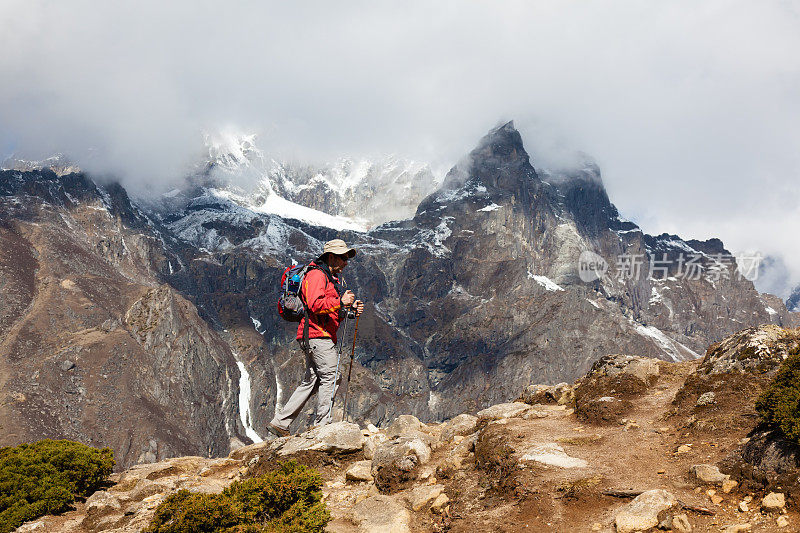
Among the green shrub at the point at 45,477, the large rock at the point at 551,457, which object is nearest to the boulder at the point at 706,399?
the large rock at the point at 551,457

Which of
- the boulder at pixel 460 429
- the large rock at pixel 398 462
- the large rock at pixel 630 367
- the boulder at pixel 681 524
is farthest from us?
the large rock at pixel 630 367

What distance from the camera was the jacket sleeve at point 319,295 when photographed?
1154 centimetres

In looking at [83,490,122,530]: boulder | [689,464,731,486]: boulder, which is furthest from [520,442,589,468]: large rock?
[83,490,122,530]: boulder

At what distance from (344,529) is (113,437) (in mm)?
215507

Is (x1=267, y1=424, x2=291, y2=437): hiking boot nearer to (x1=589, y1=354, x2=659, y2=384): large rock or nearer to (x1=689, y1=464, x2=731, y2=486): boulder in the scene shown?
(x1=689, y1=464, x2=731, y2=486): boulder

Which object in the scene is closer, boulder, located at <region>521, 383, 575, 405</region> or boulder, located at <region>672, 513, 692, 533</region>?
boulder, located at <region>672, 513, 692, 533</region>

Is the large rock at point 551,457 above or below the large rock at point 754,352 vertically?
below

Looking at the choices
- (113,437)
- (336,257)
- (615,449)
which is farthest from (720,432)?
(113,437)

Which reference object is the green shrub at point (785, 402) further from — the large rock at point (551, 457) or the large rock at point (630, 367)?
the large rock at point (630, 367)

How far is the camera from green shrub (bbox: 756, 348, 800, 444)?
678cm

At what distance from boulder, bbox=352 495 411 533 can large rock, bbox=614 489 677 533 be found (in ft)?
9.90

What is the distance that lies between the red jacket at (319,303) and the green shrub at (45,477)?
6560 mm

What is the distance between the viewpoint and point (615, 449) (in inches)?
375

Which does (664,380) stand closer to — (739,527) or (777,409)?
(777,409)
